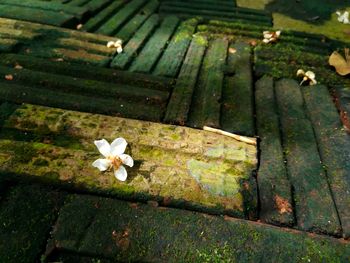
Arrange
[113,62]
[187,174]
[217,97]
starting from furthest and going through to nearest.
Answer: [113,62] → [217,97] → [187,174]

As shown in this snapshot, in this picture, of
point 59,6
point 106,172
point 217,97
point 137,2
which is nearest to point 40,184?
point 106,172

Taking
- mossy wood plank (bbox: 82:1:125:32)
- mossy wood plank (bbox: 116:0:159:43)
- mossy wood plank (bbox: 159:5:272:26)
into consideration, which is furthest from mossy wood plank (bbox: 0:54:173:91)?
mossy wood plank (bbox: 159:5:272:26)

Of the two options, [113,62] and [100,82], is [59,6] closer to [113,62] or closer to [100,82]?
[113,62]

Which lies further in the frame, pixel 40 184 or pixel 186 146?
pixel 186 146

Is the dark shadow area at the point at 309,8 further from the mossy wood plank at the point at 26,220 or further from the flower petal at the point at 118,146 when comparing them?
the mossy wood plank at the point at 26,220

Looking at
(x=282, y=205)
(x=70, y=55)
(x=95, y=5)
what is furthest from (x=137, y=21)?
(x=282, y=205)

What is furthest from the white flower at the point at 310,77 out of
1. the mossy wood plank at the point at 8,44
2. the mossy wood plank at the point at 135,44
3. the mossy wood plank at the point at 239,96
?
the mossy wood plank at the point at 8,44

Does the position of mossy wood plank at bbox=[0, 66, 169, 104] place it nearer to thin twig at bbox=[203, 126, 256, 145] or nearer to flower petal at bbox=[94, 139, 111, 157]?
thin twig at bbox=[203, 126, 256, 145]
